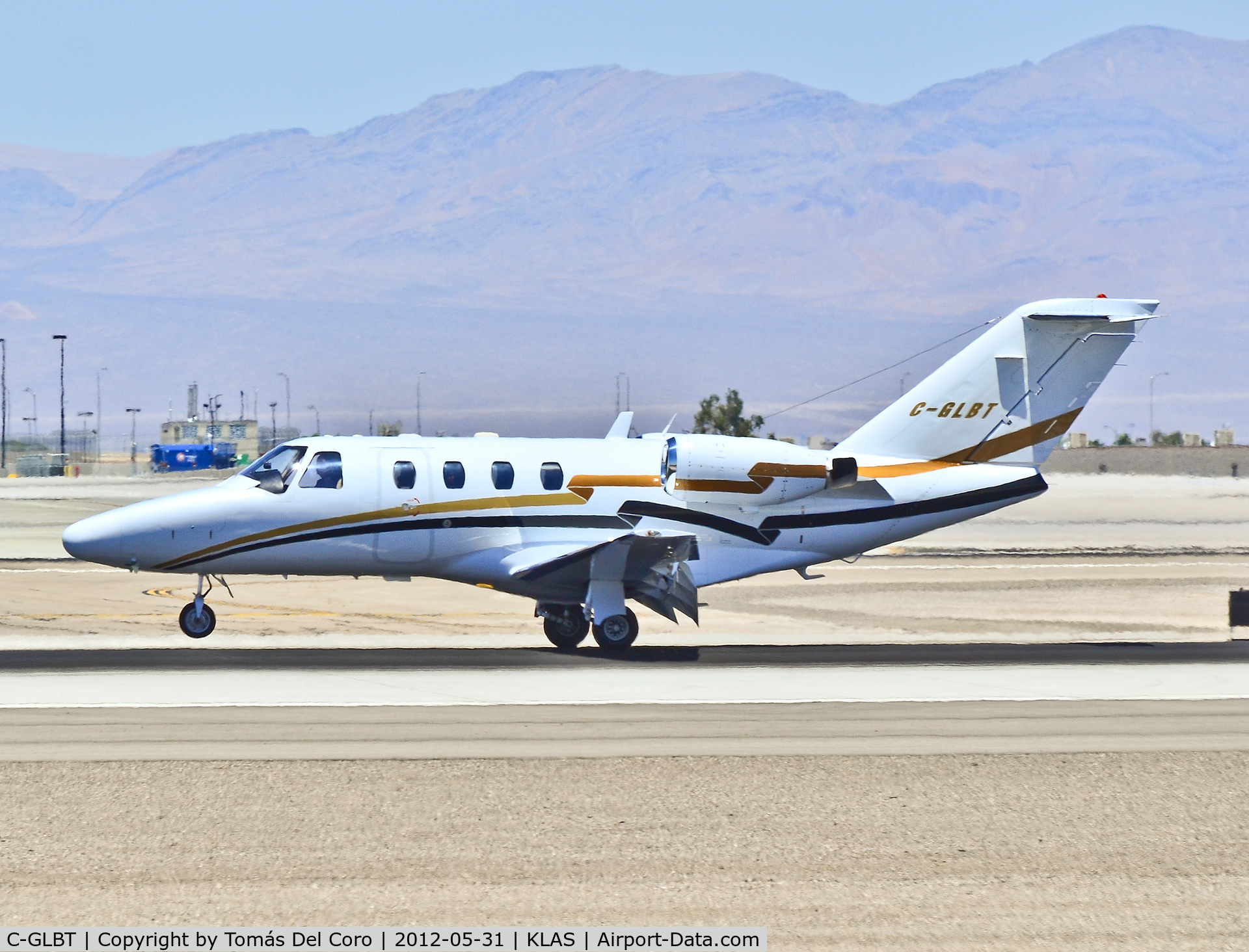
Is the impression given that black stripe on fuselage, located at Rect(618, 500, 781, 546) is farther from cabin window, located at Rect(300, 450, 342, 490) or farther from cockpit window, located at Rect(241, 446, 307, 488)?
cockpit window, located at Rect(241, 446, 307, 488)

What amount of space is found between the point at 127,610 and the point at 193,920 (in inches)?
845

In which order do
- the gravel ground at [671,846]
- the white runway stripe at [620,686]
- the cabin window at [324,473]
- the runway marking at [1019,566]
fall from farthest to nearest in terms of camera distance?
the runway marking at [1019,566], the cabin window at [324,473], the white runway stripe at [620,686], the gravel ground at [671,846]

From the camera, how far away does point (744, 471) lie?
2308cm

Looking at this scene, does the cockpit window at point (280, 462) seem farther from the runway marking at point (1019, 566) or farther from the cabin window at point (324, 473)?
the runway marking at point (1019, 566)

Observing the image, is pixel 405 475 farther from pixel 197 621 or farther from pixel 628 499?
pixel 197 621

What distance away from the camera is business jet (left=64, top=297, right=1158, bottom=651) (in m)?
22.3

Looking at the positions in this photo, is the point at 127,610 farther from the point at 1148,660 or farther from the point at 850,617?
the point at 1148,660

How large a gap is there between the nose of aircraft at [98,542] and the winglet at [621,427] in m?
8.07

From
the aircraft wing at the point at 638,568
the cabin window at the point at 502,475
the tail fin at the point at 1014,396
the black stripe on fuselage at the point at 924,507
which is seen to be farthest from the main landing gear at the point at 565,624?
the tail fin at the point at 1014,396

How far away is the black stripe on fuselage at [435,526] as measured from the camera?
2231 centimetres

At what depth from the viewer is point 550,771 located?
1325cm

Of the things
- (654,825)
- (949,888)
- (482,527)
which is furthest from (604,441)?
(949,888)
